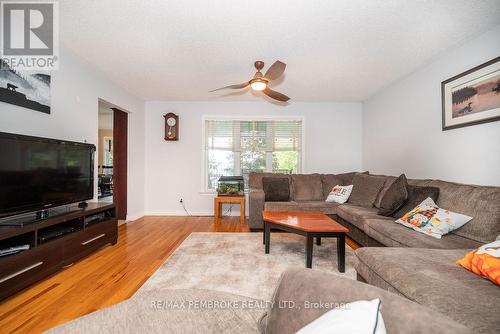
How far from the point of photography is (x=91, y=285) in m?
1.88

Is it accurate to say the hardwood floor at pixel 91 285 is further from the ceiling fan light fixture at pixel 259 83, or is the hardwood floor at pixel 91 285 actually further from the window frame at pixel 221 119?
the ceiling fan light fixture at pixel 259 83

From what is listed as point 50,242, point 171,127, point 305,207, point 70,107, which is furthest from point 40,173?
point 305,207

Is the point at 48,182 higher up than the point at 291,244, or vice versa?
the point at 48,182

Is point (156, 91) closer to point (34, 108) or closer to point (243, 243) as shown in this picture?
point (34, 108)

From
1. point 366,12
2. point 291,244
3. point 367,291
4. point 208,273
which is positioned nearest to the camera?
point 367,291

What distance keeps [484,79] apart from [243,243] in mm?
3130

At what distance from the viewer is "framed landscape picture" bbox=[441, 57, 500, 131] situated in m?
2.08

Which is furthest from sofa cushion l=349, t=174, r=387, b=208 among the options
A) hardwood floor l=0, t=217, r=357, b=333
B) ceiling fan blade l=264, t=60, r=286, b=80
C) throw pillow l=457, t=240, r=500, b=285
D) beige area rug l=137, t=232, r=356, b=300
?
ceiling fan blade l=264, t=60, r=286, b=80

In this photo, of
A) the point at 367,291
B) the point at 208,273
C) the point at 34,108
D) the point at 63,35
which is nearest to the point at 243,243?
the point at 208,273

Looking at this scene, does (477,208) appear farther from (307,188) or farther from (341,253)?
(307,188)

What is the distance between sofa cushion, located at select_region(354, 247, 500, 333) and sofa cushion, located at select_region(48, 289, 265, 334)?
84 centimetres

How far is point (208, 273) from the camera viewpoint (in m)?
2.08

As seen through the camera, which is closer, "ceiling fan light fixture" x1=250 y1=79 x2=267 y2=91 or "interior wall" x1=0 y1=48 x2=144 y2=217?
"interior wall" x1=0 y1=48 x2=144 y2=217

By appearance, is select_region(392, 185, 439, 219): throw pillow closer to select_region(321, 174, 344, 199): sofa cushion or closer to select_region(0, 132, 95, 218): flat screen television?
select_region(321, 174, 344, 199): sofa cushion
